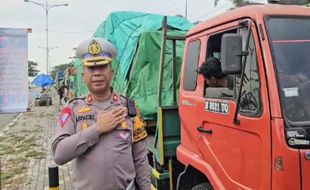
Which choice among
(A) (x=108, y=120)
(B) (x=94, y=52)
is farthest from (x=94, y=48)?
(A) (x=108, y=120)

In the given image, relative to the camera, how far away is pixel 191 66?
421 centimetres

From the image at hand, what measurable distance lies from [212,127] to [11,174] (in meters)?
5.28

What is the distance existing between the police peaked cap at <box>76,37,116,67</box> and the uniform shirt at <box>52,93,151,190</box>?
0.72 ft

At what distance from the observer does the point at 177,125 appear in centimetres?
482

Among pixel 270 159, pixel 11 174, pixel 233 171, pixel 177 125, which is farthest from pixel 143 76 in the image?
pixel 270 159

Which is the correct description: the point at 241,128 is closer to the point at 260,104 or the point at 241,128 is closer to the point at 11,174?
the point at 260,104

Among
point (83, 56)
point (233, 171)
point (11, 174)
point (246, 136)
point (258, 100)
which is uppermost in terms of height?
point (83, 56)

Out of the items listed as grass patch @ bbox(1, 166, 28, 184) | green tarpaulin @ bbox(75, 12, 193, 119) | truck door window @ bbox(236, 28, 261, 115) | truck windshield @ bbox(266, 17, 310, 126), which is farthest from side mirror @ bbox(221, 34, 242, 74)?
grass patch @ bbox(1, 166, 28, 184)

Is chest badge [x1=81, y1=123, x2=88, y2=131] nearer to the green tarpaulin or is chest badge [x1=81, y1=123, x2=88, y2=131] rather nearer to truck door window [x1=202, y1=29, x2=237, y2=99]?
truck door window [x1=202, y1=29, x2=237, y2=99]

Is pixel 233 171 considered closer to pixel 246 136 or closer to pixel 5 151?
pixel 246 136

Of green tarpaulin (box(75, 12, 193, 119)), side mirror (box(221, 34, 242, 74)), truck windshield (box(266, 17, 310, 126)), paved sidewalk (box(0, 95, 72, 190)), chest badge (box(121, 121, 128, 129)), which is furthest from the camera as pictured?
paved sidewalk (box(0, 95, 72, 190))

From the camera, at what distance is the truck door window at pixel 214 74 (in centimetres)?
353

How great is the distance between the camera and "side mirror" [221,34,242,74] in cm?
293

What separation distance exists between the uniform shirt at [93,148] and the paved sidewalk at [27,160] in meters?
4.55
